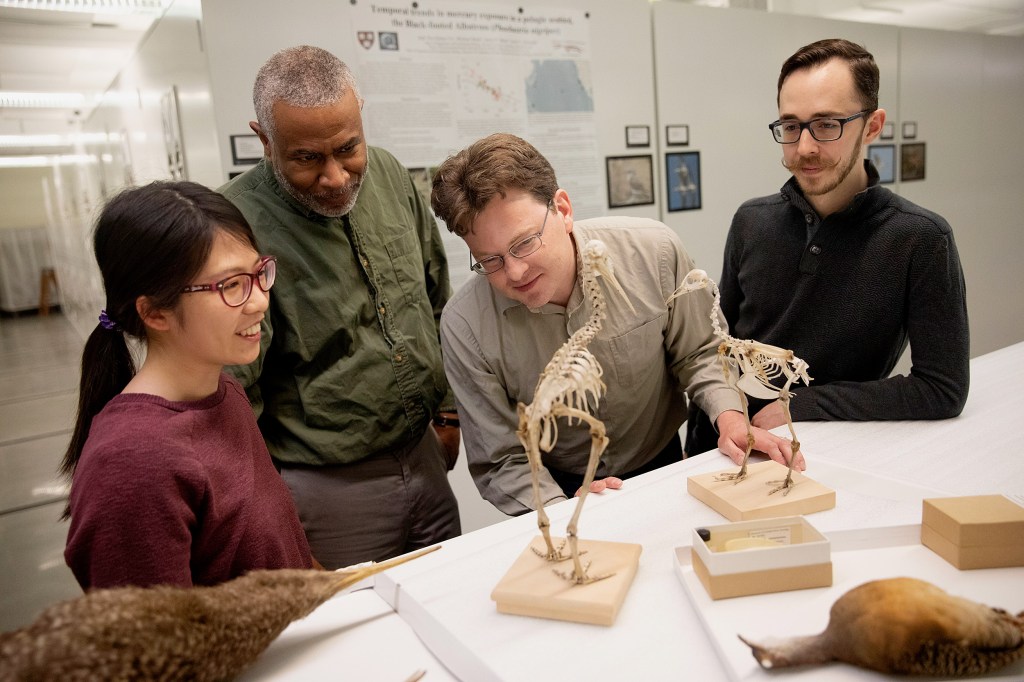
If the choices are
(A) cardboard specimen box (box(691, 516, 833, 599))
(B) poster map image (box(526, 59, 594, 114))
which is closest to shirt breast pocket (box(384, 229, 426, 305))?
(A) cardboard specimen box (box(691, 516, 833, 599))

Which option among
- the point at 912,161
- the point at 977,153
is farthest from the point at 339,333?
the point at 977,153

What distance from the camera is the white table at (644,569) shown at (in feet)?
3.98

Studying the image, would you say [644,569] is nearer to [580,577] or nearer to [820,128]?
[580,577]

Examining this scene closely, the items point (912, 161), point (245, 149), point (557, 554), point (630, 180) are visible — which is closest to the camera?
point (557, 554)

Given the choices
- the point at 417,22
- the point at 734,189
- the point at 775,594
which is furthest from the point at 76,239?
the point at 775,594

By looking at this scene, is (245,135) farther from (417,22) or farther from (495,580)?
(495,580)

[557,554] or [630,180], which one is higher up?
[630,180]

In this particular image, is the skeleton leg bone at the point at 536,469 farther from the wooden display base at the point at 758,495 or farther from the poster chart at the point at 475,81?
the poster chart at the point at 475,81

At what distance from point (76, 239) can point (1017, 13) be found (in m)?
9.69

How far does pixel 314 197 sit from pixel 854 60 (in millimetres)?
1810

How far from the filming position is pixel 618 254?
A: 7.34 ft

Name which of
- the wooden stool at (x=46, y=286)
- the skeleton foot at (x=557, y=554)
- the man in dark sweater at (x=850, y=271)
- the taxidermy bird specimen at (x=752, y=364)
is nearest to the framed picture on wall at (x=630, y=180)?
the man in dark sweater at (x=850, y=271)

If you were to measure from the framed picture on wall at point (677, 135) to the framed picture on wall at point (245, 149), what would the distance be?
2.87 metres

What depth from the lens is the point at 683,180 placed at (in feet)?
16.7
